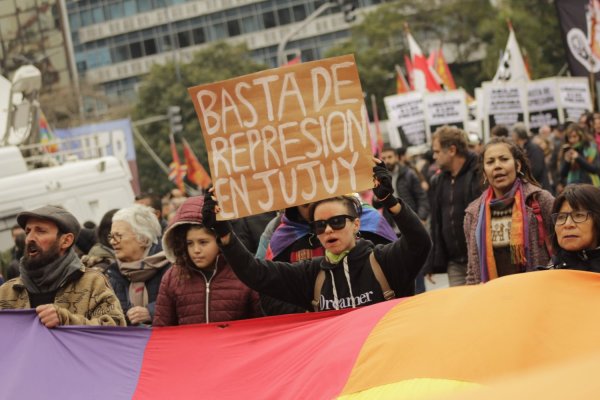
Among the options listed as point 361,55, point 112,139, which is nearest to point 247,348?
point 112,139

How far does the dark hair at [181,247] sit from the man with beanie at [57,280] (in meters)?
0.42

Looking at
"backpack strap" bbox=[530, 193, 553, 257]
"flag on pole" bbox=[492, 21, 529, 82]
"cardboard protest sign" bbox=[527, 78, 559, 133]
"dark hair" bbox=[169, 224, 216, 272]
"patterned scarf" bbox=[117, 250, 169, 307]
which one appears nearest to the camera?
"dark hair" bbox=[169, 224, 216, 272]

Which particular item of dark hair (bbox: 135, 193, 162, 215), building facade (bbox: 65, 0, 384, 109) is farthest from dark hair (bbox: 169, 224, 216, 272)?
building facade (bbox: 65, 0, 384, 109)

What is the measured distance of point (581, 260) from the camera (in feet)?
20.9

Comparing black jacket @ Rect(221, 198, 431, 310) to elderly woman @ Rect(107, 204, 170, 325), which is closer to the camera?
black jacket @ Rect(221, 198, 431, 310)

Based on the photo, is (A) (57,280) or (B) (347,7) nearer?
(A) (57,280)

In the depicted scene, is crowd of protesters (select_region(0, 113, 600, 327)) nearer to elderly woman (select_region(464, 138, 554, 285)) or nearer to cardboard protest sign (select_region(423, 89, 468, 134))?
elderly woman (select_region(464, 138, 554, 285))

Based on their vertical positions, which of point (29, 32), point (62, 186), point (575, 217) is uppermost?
point (29, 32)

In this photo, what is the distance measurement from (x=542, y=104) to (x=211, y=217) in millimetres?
17178

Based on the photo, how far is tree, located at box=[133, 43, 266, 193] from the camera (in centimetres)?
6122

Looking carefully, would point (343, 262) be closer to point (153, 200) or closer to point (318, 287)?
point (318, 287)

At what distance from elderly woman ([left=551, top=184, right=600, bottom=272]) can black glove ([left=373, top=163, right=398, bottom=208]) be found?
0.87 metres

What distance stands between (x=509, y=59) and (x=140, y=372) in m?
21.7

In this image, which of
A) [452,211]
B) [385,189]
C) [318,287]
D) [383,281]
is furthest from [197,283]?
[452,211]
